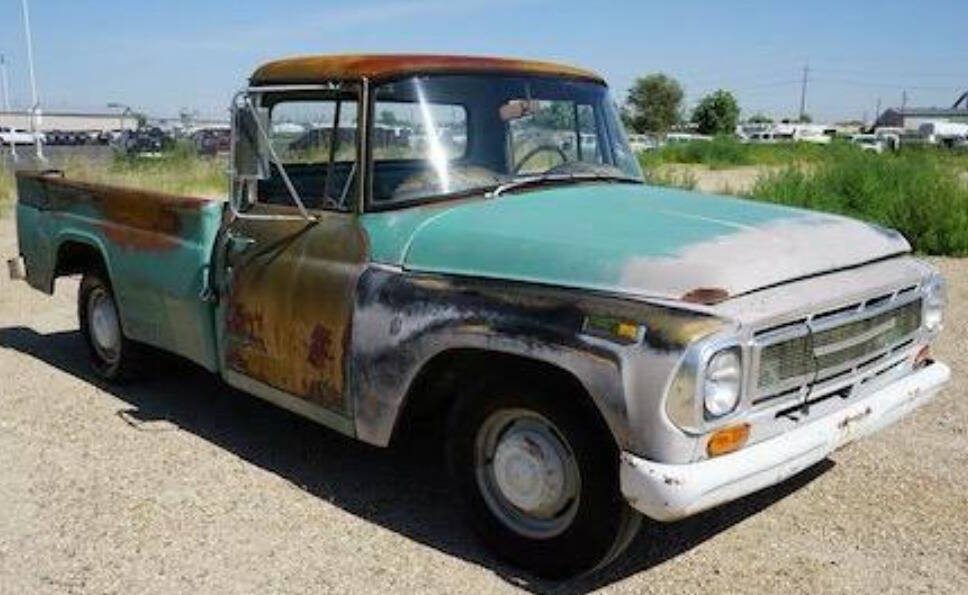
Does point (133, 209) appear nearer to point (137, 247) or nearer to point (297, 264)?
point (137, 247)

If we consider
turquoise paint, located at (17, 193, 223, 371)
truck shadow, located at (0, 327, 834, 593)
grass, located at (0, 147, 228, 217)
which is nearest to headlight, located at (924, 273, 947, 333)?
truck shadow, located at (0, 327, 834, 593)

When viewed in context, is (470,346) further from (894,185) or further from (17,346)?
(894,185)

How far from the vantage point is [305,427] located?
557 cm

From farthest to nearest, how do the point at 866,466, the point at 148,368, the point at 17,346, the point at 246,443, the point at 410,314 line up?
the point at 17,346
the point at 148,368
the point at 246,443
the point at 866,466
the point at 410,314

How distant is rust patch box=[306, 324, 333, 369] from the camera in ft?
13.9

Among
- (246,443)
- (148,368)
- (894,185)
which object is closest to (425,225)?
(246,443)

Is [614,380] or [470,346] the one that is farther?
[470,346]

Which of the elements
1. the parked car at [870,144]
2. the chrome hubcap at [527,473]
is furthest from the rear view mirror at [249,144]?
the parked car at [870,144]

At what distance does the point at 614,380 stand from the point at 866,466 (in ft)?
7.53

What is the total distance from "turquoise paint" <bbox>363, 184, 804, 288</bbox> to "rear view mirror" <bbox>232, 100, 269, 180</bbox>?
0.64 m

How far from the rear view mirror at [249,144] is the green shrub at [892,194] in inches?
367

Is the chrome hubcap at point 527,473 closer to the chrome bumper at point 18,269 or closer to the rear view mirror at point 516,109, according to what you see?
the rear view mirror at point 516,109

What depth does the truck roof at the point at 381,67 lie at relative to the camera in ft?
14.2

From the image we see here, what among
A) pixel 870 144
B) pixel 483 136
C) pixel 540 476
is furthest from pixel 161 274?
pixel 870 144
